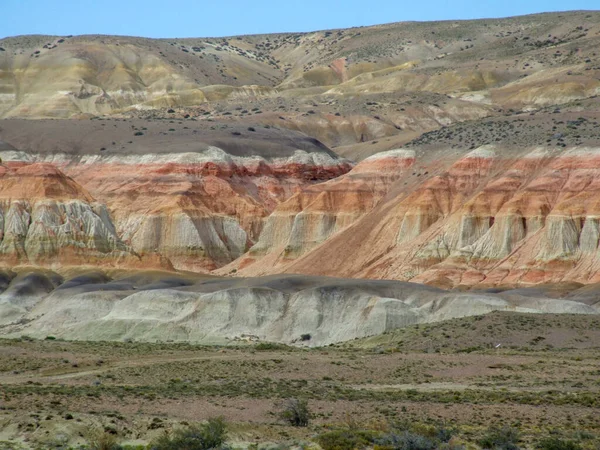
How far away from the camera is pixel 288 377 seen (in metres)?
53.9

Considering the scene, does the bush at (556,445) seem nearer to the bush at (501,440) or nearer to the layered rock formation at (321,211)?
the bush at (501,440)

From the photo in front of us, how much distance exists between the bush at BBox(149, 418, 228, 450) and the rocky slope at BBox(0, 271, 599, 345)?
1788 inches

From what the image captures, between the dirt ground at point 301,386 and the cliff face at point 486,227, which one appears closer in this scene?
the dirt ground at point 301,386

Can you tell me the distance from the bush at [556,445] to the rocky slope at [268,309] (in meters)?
44.0

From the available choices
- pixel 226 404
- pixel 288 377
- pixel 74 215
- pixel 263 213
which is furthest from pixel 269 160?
pixel 226 404

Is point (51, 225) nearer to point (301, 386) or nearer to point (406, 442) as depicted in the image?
point (301, 386)

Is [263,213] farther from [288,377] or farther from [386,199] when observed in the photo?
[288,377]

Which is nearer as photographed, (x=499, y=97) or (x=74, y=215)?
(x=74, y=215)

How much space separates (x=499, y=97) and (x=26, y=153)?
242 ft

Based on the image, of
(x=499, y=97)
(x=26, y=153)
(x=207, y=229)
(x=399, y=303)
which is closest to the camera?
(x=399, y=303)

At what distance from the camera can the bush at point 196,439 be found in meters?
34.8

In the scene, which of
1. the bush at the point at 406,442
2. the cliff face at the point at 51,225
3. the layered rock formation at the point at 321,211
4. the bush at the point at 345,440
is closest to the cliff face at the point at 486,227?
the layered rock formation at the point at 321,211

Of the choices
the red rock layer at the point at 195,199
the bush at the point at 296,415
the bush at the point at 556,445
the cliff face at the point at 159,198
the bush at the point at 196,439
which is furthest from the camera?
the red rock layer at the point at 195,199

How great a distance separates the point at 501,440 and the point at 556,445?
157 cm
